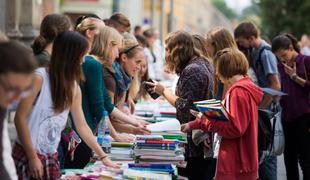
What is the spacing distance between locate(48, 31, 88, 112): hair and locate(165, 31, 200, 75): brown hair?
6.97ft

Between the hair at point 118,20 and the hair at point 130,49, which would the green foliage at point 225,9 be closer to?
the hair at point 118,20

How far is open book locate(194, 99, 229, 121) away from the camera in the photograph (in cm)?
626

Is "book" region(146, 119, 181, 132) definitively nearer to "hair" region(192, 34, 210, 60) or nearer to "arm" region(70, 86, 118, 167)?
"hair" region(192, 34, 210, 60)

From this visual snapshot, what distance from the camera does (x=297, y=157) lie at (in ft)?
29.9

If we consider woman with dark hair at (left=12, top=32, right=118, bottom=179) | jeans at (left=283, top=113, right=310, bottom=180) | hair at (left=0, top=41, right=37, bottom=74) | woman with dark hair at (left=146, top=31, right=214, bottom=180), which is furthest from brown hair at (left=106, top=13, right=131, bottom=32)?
hair at (left=0, top=41, right=37, bottom=74)

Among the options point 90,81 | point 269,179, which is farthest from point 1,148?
point 269,179

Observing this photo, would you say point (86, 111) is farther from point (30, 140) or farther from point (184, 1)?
point (184, 1)

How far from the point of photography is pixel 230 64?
6.71m

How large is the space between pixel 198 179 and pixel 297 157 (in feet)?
7.70

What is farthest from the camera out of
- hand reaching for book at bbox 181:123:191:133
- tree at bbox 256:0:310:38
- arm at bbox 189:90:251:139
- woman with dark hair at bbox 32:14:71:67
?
tree at bbox 256:0:310:38

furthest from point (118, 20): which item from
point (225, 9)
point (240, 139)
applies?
point (225, 9)

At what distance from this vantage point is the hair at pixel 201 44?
23.9 ft

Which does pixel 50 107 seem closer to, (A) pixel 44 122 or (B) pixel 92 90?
(A) pixel 44 122

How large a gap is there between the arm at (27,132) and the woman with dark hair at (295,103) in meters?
4.68
